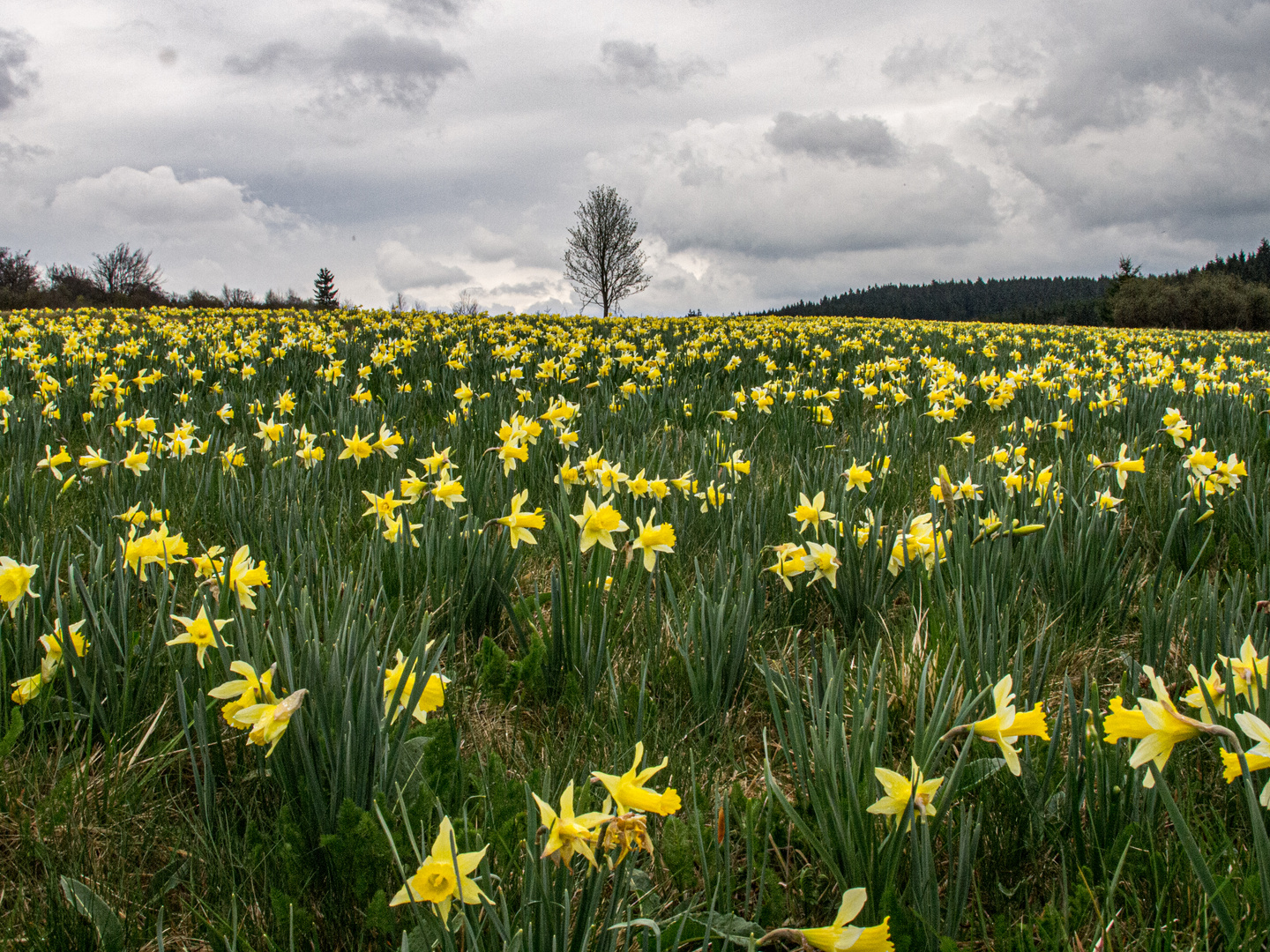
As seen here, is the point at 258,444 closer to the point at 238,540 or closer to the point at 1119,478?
the point at 238,540

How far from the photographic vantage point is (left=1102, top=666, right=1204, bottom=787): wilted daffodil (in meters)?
0.93

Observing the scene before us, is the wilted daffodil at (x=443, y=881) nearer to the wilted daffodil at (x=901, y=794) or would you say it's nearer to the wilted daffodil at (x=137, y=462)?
the wilted daffodil at (x=901, y=794)

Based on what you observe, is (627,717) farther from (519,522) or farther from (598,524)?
(519,522)

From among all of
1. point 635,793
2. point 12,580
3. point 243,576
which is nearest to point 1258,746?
point 635,793

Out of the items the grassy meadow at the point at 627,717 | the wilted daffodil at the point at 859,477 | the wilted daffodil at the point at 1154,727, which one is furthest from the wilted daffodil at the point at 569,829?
the wilted daffodil at the point at 859,477

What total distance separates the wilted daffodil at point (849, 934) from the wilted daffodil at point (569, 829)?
0.87 feet

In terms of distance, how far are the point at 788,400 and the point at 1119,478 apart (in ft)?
9.03

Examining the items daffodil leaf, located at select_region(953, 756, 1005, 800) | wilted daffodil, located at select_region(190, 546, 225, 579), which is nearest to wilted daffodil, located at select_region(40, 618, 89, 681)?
wilted daffodil, located at select_region(190, 546, 225, 579)

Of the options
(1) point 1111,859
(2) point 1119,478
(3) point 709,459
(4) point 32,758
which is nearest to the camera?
(1) point 1111,859

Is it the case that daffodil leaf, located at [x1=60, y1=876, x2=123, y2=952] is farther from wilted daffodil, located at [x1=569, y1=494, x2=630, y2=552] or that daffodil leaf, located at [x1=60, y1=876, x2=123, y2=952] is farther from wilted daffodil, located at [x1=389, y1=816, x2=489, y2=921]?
wilted daffodil, located at [x1=569, y1=494, x2=630, y2=552]

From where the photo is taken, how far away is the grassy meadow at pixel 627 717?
3.34ft

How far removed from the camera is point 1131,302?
52062 mm

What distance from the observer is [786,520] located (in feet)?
9.14

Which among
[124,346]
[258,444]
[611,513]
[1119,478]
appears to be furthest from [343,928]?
[124,346]
